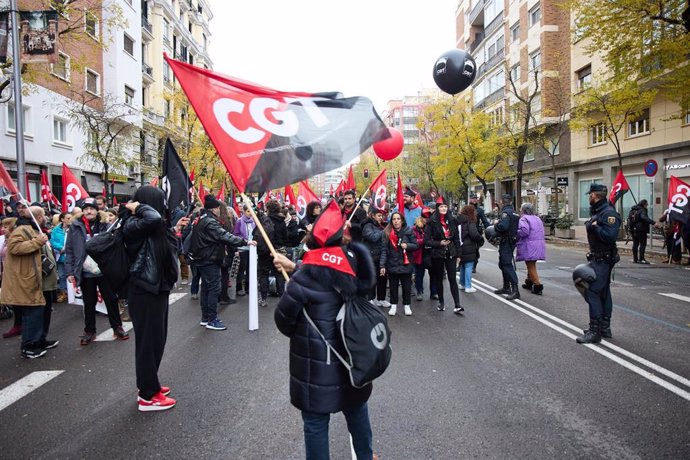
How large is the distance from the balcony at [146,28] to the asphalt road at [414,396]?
35.0 metres

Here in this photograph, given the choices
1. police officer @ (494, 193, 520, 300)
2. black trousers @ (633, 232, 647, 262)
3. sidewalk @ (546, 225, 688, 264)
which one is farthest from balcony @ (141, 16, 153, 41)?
black trousers @ (633, 232, 647, 262)

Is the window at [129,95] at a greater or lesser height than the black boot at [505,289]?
greater

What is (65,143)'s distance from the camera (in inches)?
908

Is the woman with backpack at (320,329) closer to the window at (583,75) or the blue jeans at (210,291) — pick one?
the blue jeans at (210,291)

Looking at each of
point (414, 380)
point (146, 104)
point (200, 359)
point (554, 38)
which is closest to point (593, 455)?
point (414, 380)

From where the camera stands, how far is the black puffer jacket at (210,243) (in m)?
7.11

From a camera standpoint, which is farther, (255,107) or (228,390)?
(228,390)

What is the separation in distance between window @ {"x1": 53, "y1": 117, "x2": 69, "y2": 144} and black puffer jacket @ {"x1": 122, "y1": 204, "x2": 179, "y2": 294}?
2181 centimetres

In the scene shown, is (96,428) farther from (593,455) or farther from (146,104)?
(146,104)

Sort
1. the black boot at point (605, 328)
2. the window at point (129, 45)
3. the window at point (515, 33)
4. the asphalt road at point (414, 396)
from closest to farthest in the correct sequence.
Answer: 1. the asphalt road at point (414, 396)
2. the black boot at point (605, 328)
3. the window at point (129, 45)
4. the window at point (515, 33)

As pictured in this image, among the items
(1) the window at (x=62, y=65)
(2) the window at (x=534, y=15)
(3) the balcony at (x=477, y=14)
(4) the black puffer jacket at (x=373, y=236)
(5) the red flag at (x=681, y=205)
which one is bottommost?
(4) the black puffer jacket at (x=373, y=236)

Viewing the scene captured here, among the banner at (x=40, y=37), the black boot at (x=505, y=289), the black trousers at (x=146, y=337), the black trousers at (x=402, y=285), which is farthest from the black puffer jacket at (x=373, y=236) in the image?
the banner at (x=40, y=37)

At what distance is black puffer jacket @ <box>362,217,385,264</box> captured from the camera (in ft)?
25.9

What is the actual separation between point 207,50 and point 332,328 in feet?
193
